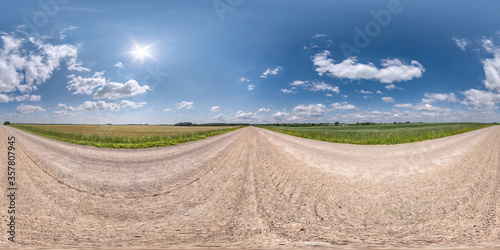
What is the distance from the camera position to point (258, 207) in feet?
19.7

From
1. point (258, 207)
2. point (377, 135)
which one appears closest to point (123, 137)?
point (258, 207)

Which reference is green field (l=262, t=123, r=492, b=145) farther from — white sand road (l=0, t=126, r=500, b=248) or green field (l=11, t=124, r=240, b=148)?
green field (l=11, t=124, r=240, b=148)

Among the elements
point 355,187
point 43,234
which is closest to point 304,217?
point 355,187

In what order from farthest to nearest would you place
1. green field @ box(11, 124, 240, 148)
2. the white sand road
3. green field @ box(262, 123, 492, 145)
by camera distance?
1. green field @ box(262, 123, 492, 145)
2. green field @ box(11, 124, 240, 148)
3. the white sand road

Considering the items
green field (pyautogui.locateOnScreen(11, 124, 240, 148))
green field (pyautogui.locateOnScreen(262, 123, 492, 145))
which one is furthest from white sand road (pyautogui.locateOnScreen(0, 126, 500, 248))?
green field (pyautogui.locateOnScreen(262, 123, 492, 145))

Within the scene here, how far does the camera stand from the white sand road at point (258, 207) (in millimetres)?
4613

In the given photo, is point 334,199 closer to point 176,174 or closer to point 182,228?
point 182,228

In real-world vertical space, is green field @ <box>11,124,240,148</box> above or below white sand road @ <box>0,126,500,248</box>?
above

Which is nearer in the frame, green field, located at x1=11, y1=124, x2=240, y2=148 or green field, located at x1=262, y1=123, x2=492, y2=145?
green field, located at x1=11, y1=124, x2=240, y2=148

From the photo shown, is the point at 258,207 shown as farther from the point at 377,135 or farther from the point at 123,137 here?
the point at 377,135

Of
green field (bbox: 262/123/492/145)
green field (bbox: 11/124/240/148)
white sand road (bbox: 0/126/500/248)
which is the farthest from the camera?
green field (bbox: 262/123/492/145)

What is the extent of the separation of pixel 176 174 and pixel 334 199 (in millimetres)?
6294

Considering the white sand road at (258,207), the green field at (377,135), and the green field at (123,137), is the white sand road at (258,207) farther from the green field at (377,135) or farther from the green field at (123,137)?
the green field at (377,135)

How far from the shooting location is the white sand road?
182 inches
